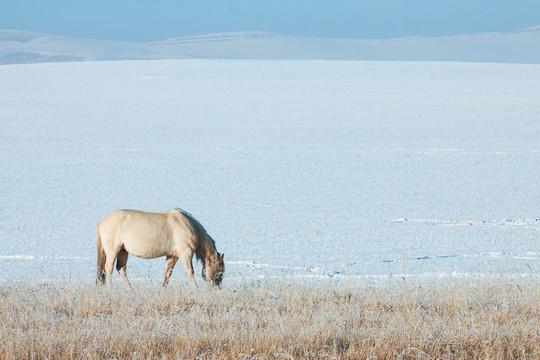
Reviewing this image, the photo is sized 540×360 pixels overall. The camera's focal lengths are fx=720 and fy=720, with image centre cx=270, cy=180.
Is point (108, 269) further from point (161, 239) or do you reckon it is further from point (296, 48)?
point (296, 48)

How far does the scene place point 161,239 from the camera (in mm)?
4297

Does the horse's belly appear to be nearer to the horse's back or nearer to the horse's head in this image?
the horse's back

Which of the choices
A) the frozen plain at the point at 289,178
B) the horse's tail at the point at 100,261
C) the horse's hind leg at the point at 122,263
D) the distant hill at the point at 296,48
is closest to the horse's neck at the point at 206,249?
the horse's hind leg at the point at 122,263

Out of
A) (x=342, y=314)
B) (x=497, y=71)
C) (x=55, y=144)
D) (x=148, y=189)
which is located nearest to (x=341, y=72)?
(x=497, y=71)

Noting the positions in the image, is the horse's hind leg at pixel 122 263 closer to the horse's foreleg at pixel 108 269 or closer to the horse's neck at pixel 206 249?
the horse's foreleg at pixel 108 269

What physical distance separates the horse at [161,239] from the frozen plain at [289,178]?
1.21m

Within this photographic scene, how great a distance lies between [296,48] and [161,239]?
13841 centimetres

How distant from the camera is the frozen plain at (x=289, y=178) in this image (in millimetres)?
7344

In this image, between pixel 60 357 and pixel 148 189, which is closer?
pixel 60 357

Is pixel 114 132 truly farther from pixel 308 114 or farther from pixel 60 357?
pixel 60 357

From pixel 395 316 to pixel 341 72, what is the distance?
41608 mm

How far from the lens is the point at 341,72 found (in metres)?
44.9

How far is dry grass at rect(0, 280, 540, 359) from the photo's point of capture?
3.59m

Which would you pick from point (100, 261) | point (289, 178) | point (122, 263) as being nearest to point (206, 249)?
point (122, 263)
